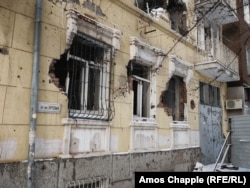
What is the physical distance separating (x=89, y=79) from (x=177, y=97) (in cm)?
443

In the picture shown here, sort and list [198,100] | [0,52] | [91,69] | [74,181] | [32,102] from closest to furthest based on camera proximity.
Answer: [0,52]
[32,102]
[74,181]
[91,69]
[198,100]

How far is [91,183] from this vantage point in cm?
563

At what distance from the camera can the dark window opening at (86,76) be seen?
5340 millimetres

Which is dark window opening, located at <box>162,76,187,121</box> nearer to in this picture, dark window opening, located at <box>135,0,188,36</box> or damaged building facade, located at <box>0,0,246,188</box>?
damaged building facade, located at <box>0,0,246,188</box>

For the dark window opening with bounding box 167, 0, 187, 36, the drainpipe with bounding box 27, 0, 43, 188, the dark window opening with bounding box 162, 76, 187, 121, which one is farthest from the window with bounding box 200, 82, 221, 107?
the drainpipe with bounding box 27, 0, 43, 188

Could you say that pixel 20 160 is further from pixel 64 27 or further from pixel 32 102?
pixel 64 27

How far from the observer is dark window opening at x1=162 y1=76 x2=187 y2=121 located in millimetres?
9172

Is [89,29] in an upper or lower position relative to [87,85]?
upper

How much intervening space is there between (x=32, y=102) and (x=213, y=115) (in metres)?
9.18

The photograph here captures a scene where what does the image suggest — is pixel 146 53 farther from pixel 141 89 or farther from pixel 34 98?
pixel 34 98

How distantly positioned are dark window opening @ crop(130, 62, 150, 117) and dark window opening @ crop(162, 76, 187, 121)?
1.43m

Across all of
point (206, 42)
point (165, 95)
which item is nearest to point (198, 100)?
point (165, 95)

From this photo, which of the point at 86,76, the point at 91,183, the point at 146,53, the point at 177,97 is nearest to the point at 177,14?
the point at 177,97

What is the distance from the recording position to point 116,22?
21.9 feet
